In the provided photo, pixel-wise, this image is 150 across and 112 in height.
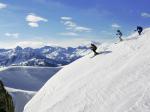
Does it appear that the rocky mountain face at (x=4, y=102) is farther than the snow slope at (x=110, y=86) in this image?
No

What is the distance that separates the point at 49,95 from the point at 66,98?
306 inches

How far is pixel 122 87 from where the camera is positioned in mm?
29859

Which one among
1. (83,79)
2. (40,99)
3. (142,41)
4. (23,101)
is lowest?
(23,101)

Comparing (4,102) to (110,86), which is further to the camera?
(110,86)

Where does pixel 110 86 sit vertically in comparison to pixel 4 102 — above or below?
below

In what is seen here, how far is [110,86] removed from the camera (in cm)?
3173

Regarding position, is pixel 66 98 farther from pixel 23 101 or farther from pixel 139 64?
pixel 23 101

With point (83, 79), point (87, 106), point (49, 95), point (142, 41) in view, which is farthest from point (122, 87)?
point (142, 41)

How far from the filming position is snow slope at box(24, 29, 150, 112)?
26.6 meters

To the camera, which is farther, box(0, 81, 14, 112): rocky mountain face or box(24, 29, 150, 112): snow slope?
box(24, 29, 150, 112): snow slope

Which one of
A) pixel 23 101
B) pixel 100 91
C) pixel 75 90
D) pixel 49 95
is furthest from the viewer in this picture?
pixel 23 101

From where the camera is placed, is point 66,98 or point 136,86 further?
point 66,98

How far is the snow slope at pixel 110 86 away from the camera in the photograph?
2662cm

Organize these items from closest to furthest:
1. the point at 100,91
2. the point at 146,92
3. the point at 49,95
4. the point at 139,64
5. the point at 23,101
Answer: the point at 146,92 < the point at 100,91 < the point at 139,64 < the point at 49,95 < the point at 23,101
